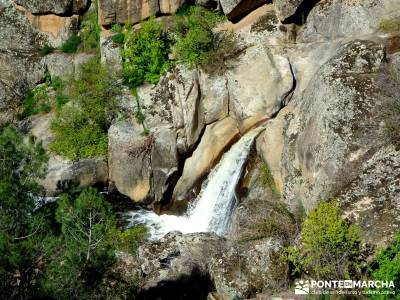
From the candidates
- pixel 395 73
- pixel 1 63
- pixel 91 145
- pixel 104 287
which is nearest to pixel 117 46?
pixel 91 145

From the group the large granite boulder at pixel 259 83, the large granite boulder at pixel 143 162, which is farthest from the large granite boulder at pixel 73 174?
the large granite boulder at pixel 259 83

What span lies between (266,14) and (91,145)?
801cm

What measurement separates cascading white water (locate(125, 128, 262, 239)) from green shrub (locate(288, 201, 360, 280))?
4.93 metres

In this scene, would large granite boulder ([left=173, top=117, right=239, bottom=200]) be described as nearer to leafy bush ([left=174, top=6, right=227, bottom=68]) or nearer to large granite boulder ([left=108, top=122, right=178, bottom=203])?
large granite boulder ([left=108, top=122, right=178, bottom=203])

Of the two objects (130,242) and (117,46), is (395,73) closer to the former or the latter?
(130,242)

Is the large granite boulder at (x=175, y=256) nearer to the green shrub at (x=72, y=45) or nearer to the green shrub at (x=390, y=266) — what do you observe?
the green shrub at (x=390, y=266)

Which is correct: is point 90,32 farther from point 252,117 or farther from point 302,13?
point 252,117

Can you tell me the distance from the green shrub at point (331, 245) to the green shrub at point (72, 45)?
15.3 meters

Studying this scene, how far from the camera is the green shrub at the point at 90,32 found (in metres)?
21.6

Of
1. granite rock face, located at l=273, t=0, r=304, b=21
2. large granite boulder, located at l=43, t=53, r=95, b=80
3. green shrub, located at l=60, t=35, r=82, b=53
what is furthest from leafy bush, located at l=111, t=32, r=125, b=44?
granite rock face, located at l=273, t=0, r=304, b=21

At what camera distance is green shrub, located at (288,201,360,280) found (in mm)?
9695

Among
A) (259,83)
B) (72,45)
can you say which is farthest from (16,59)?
(259,83)

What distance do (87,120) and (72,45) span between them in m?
5.05

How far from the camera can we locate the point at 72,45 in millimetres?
21984
